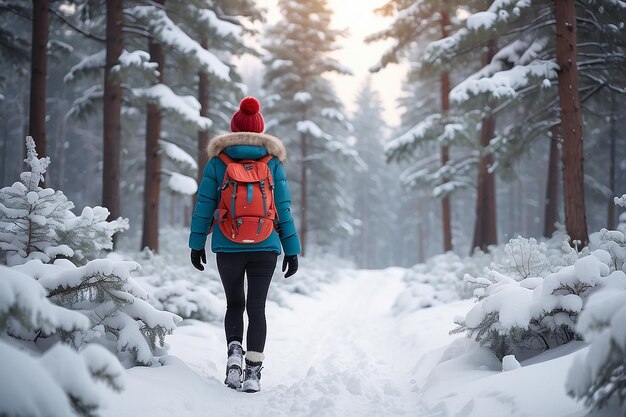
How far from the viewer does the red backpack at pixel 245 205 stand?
3.60 m

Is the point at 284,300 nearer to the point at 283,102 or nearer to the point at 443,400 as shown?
the point at 443,400

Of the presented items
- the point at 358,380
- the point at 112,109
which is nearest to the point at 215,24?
the point at 112,109

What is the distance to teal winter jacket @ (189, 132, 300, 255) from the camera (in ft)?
12.2

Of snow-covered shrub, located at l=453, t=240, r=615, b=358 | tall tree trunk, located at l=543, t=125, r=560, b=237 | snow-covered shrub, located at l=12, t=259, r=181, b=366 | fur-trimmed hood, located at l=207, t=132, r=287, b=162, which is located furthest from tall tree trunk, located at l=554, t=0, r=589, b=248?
tall tree trunk, located at l=543, t=125, r=560, b=237

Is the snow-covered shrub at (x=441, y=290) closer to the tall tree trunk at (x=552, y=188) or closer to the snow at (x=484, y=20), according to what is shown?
the tall tree trunk at (x=552, y=188)

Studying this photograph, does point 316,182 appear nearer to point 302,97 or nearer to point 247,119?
point 302,97

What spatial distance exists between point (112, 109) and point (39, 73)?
4.79 feet

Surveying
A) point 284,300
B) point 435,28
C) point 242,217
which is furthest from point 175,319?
point 435,28

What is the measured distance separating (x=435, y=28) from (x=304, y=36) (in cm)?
638

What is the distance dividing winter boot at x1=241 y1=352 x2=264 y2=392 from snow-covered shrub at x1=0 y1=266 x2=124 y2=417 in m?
2.07

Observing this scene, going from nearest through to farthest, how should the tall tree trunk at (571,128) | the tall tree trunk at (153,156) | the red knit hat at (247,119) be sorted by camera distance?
the red knit hat at (247,119)
the tall tree trunk at (571,128)
the tall tree trunk at (153,156)

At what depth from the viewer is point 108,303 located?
3.30 metres

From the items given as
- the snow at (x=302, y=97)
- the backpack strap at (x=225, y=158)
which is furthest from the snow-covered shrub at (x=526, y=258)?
the snow at (x=302, y=97)

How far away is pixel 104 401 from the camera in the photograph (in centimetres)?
166
